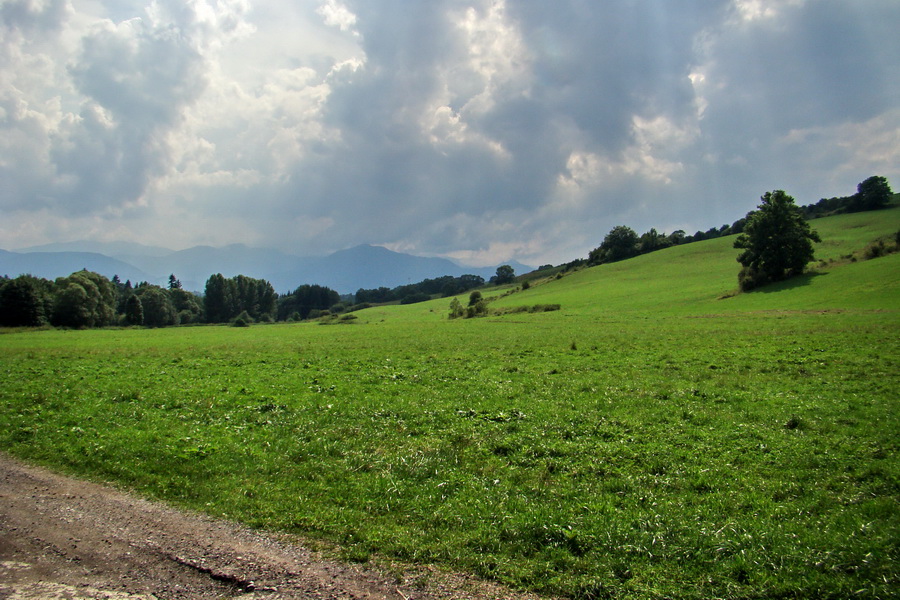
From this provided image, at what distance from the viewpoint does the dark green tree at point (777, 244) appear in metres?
71.5

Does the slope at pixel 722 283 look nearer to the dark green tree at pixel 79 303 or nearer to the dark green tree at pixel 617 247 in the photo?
the dark green tree at pixel 617 247

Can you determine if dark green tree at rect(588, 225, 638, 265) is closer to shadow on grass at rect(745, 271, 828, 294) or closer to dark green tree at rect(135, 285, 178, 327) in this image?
shadow on grass at rect(745, 271, 828, 294)

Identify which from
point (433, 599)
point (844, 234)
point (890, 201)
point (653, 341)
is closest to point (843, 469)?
point (433, 599)

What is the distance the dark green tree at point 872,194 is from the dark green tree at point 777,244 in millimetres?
92769

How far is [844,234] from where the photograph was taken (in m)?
107

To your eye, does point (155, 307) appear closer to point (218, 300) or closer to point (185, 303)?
point (218, 300)

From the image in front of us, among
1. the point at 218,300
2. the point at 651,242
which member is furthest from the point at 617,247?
the point at 218,300

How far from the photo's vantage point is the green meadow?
6703 mm

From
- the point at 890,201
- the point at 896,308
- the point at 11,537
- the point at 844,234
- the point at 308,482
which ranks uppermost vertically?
the point at 890,201

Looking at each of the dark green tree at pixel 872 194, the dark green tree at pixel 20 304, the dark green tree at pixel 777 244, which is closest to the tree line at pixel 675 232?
the dark green tree at pixel 872 194

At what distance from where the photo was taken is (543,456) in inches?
433

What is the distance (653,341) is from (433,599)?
31.3m

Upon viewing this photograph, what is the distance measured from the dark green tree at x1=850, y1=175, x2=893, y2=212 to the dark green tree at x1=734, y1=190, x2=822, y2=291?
92.8 meters

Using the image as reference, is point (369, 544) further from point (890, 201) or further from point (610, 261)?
point (890, 201)
